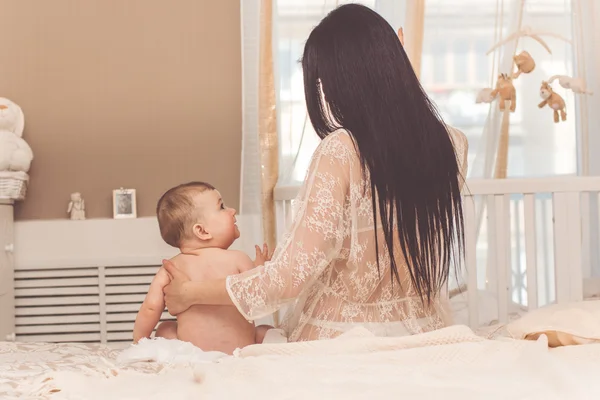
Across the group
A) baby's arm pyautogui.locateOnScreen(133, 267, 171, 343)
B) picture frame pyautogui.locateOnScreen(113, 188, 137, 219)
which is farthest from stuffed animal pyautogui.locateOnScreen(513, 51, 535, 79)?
baby's arm pyautogui.locateOnScreen(133, 267, 171, 343)

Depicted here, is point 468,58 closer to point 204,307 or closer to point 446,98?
point 446,98

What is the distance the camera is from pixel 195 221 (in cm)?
169

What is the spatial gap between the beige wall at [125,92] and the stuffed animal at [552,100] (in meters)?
1.13

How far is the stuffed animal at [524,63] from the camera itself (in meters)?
2.93

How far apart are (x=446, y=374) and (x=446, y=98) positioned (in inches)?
84.1

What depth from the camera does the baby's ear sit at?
168 cm

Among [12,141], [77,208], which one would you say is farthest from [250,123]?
[12,141]

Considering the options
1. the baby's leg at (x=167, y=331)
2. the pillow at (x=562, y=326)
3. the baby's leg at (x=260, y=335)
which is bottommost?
the baby's leg at (x=260, y=335)

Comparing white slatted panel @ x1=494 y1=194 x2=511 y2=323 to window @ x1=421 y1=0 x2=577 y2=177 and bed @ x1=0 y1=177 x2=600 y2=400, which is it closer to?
window @ x1=421 y1=0 x2=577 y2=177

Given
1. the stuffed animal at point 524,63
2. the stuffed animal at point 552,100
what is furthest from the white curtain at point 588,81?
the stuffed animal at point 524,63

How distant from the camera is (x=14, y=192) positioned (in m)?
2.87

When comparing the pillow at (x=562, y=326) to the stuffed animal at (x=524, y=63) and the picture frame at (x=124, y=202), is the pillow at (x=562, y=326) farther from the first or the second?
the picture frame at (x=124, y=202)

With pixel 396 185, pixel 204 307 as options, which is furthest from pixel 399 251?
pixel 204 307

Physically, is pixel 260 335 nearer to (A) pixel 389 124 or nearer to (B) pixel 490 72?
(A) pixel 389 124
